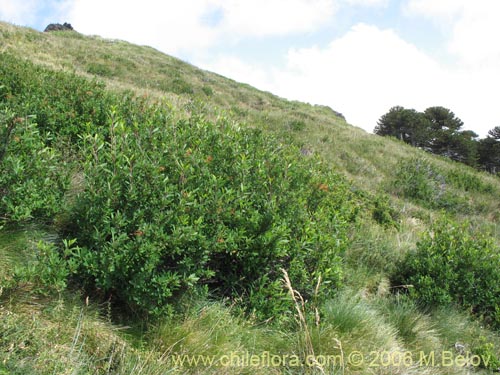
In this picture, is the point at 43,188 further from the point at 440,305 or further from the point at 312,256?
the point at 440,305

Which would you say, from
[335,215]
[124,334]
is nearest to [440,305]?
[335,215]

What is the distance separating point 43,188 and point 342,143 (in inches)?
598

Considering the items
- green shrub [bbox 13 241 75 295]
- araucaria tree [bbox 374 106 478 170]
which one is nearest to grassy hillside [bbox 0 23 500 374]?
green shrub [bbox 13 241 75 295]

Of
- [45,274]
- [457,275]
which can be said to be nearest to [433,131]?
[457,275]

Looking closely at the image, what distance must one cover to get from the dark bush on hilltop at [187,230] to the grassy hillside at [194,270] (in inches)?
0.7

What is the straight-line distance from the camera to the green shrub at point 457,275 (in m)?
5.30

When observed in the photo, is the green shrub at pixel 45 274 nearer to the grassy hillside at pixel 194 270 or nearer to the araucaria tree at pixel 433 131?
the grassy hillside at pixel 194 270

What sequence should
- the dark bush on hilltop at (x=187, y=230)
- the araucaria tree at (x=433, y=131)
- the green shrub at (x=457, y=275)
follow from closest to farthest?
the dark bush on hilltop at (x=187, y=230) < the green shrub at (x=457, y=275) < the araucaria tree at (x=433, y=131)

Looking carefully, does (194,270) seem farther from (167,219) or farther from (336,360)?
(336,360)

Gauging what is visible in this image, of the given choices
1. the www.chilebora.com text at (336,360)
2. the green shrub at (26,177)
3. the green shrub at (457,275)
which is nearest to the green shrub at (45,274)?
the green shrub at (26,177)

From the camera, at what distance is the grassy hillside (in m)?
2.85

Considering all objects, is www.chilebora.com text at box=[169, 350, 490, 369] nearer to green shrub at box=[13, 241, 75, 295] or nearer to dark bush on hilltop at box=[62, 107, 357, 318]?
dark bush on hilltop at box=[62, 107, 357, 318]

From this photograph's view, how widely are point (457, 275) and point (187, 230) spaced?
13.9 ft

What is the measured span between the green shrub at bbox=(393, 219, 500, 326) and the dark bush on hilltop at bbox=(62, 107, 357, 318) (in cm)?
178
